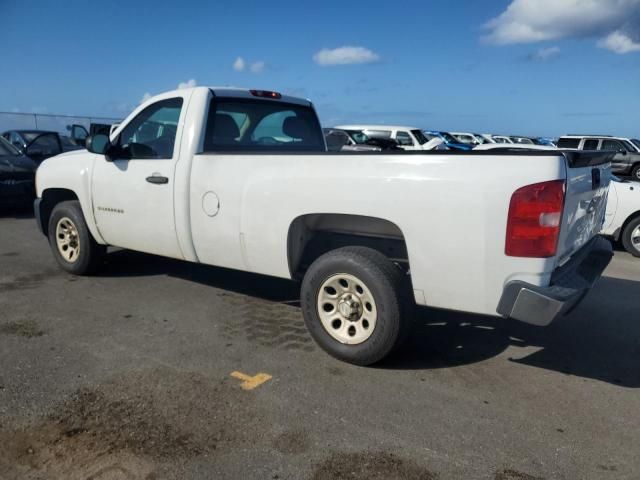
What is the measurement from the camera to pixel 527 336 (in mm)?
4539

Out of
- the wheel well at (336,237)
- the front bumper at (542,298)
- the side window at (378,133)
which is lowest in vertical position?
the front bumper at (542,298)

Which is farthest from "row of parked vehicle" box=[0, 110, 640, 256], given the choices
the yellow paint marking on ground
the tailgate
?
the yellow paint marking on ground

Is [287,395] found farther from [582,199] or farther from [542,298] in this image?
[582,199]

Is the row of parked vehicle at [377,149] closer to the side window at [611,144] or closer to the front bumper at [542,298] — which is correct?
the side window at [611,144]

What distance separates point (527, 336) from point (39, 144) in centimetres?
1194

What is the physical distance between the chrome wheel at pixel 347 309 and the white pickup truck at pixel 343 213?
0.01 metres

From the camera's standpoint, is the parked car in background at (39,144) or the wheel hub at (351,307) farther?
the parked car in background at (39,144)

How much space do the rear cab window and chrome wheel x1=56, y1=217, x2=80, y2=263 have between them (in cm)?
215

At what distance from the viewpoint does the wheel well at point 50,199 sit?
19.6 feet

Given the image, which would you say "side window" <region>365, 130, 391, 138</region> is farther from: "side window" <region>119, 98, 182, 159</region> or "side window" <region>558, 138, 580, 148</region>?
"side window" <region>119, 98, 182, 159</region>

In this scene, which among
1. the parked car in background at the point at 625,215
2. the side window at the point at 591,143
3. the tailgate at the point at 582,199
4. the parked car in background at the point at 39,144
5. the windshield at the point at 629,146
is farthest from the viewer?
the windshield at the point at 629,146

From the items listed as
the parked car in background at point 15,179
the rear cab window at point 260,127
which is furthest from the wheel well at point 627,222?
the parked car in background at point 15,179

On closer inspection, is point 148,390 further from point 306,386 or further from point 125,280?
point 125,280

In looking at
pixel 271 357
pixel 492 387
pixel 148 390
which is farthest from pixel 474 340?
pixel 148 390
